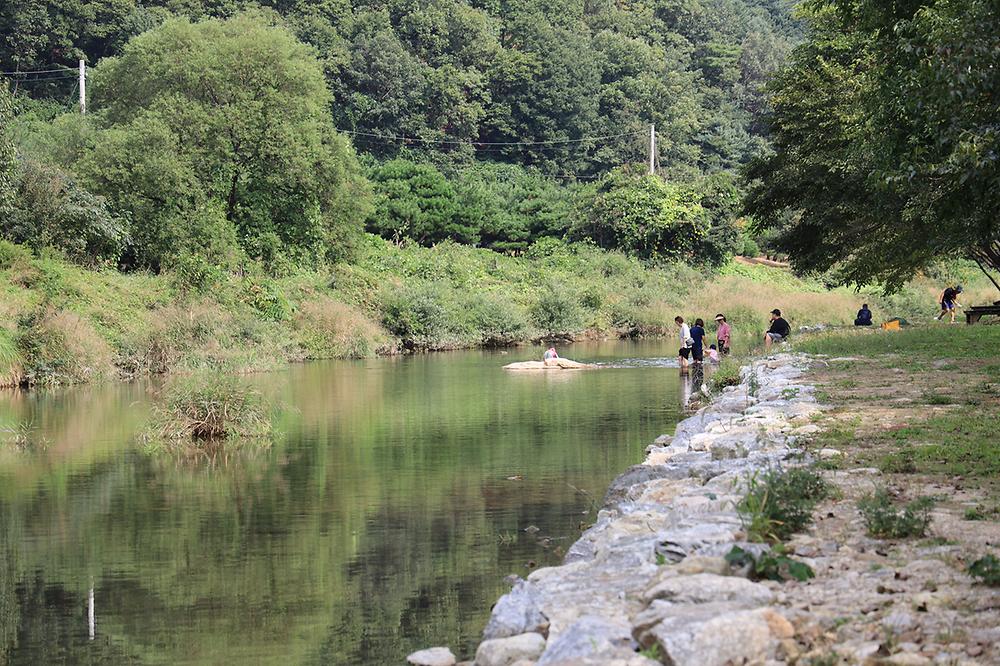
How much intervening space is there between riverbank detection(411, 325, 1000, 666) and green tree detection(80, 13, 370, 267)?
36212 mm

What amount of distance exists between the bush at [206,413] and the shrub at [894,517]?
1366cm

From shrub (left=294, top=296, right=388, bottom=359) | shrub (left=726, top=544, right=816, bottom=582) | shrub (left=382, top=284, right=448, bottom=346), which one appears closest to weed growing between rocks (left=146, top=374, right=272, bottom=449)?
shrub (left=726, top=544, right=816, bottom=582)

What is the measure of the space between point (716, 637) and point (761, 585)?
984mm

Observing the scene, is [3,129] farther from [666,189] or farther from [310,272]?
[666,189]

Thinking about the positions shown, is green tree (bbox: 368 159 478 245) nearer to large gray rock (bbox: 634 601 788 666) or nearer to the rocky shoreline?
the rocky shoreline

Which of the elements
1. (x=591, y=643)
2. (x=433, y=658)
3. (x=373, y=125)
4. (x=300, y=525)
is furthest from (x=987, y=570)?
(x=373, y=125)

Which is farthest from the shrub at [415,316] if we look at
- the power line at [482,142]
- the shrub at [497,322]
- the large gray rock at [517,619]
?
the large gray rock at [517,619]

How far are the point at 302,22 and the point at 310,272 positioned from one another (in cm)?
3765

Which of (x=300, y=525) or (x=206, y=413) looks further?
(x=206, y=413)

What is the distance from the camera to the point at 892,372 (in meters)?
20.7

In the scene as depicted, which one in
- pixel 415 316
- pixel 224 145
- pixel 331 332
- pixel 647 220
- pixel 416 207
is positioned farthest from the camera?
pixel 416 207

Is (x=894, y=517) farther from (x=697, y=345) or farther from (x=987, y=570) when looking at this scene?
(x=697, y=345)

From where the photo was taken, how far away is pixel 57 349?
1307 inches

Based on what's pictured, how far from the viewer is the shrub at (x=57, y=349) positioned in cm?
3253
